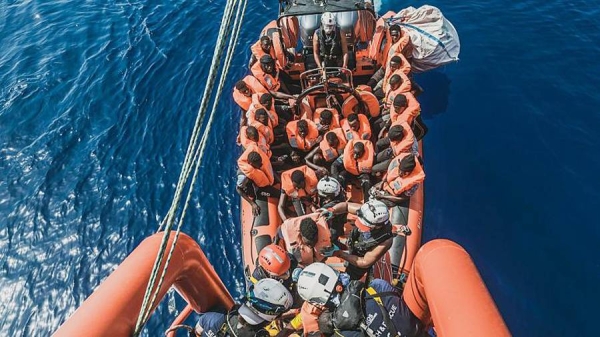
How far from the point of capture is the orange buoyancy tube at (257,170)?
622cm

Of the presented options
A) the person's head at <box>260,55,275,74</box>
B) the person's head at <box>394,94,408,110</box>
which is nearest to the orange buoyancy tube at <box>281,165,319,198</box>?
the person's head at <box>394,94,408,110</box>

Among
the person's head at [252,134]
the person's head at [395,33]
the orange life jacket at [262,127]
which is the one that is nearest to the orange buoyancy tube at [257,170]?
the person's head at [252,134]

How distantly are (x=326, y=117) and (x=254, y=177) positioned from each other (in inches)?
63.5

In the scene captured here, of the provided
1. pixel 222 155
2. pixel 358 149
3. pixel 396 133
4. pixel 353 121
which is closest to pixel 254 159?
pixel 358 149

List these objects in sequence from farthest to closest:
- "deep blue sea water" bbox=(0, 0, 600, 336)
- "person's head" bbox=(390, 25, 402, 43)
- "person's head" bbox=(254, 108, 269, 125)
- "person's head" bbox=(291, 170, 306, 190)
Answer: "person's head" bbox=(390, 25, 402, 43)
"person's head" bbox=(254, 108, 269, 125)
"deep blue sea water" bbox=(0, 0, 600, 336)
"person's head" bbox=(291, 170, 306, 190)

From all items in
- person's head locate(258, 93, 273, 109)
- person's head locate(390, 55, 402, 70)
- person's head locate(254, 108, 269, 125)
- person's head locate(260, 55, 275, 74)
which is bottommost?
person's head locate(254, 108, 269, 125)

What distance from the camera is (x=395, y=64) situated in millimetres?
7742

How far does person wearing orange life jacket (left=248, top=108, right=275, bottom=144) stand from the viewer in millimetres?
6891

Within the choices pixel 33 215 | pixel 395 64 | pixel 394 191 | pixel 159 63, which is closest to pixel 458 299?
pixel 394 191

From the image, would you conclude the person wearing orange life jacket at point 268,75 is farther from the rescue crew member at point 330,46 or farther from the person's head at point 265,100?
the rescue crew member at point 330,46

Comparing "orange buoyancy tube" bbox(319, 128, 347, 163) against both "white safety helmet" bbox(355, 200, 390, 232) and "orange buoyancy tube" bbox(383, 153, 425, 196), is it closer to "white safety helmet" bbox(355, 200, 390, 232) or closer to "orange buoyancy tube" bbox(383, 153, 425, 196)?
"orange buoyancy tube" bbox(383, 153, 425, 196)

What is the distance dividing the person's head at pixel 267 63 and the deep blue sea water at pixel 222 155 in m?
1.63

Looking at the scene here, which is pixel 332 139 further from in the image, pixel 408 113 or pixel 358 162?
pixel 408 113

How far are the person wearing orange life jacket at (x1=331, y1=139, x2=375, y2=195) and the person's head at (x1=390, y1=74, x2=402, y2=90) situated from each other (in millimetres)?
1501
